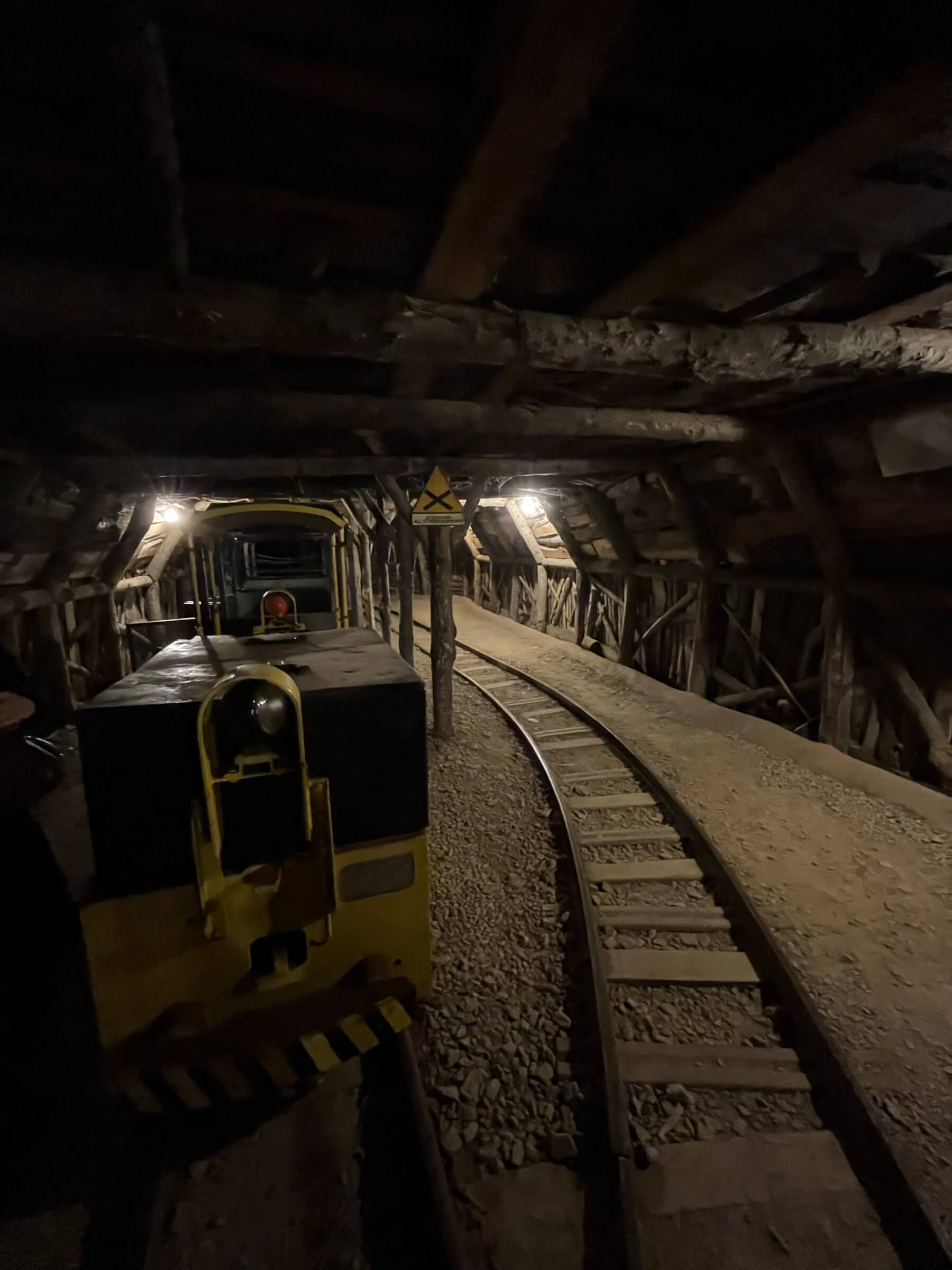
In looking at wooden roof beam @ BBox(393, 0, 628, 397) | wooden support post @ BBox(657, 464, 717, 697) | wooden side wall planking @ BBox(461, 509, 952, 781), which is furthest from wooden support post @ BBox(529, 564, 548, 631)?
wooden roof beam @ BBox(393, 0, 628, 397)

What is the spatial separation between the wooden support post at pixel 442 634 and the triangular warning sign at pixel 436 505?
1196 mm

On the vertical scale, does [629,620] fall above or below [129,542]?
below

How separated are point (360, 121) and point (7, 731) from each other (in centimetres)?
445

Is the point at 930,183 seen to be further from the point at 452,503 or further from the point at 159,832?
the point at 452,503

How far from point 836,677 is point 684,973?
13.0 ft

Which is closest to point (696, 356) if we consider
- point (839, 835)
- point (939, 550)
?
point (939, 550)

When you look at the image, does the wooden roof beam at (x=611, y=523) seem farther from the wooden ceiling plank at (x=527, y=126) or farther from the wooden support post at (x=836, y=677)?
the wooden ceiling plank at (x=527, y=126)

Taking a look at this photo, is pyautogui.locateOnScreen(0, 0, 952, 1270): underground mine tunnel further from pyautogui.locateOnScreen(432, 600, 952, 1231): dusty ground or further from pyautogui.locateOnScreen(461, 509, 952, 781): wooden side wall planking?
pyautogui.locateOnScreen(461, 509, 952, 781): wooden side wall planking

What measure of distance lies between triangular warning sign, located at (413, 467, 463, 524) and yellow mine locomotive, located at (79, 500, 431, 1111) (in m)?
3.21

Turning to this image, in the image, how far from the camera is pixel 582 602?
11.5m

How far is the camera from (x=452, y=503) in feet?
18.5

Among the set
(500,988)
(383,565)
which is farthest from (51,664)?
(500,988)

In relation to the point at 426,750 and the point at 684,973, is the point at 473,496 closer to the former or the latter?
the point at 426,750

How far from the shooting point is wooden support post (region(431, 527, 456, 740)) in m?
6.88
